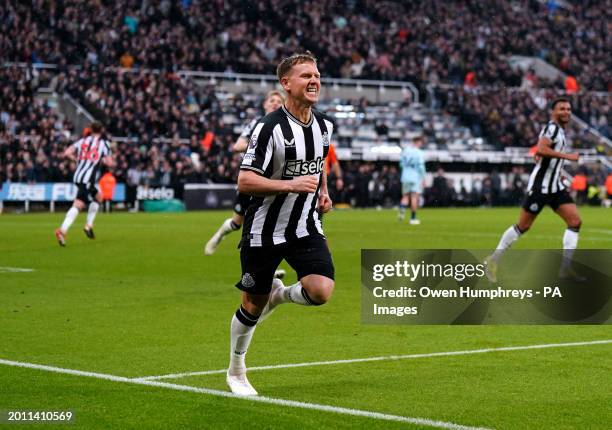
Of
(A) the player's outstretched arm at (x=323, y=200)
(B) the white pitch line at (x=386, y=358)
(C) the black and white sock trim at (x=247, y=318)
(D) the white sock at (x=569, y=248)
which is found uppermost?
(A) the player's outstretched arm at (x=323, y=200)

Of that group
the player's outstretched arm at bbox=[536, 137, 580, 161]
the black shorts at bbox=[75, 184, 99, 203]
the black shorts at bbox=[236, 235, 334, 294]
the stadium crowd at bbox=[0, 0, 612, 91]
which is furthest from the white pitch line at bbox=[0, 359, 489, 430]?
the stadium crowd at bbox=[0, 0, 612, 91]

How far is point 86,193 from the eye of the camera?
2123 cm

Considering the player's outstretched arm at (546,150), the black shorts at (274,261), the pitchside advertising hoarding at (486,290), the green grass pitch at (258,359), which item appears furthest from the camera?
the player's outstretched arm at (546,150)

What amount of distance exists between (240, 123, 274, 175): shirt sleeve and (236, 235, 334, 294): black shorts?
510 millimetres

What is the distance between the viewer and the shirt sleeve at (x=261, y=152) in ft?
21.9

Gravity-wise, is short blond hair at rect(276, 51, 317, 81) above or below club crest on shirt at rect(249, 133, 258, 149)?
above

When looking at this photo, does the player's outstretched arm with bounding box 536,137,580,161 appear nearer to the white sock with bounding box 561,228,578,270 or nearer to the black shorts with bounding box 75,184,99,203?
the white sock with bounding box 561,228,578,270

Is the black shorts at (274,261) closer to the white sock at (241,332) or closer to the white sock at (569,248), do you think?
the white sock at (241,332)

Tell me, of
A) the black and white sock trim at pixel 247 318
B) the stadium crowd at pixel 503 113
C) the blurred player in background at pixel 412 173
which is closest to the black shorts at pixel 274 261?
the black and white sock trim at pixel 247 318

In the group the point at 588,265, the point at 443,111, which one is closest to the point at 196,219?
the point at 588,265

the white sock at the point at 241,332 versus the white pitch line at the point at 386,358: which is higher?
the white sock at the point at 241,332

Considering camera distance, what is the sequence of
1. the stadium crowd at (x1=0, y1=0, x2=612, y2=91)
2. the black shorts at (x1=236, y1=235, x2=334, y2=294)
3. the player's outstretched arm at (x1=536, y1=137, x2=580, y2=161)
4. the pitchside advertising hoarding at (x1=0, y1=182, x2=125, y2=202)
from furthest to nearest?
the stadium crowd at (x1=0, y1=0, x2=612, y2=91) < the pitchside advertising hoarding at (x1=0, y1=182, x2=125, y2=202) < the player's outstretched arm at (x1=536, y1=137, x2=580, y2=161) < the black shorts at (x1=236, y1=235, x2=334, y2=294)

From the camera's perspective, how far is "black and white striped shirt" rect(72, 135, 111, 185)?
21.2 m

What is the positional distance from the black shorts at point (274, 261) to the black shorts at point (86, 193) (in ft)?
48.6
